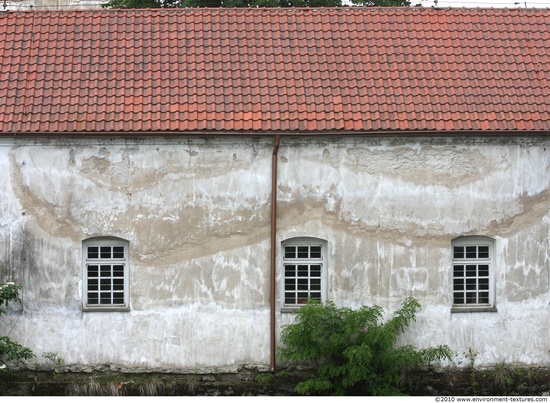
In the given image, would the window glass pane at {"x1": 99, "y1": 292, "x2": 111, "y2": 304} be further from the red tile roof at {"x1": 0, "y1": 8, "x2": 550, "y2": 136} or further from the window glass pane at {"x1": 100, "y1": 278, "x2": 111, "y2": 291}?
the red tile roof at {"x1": 0, "y1": 8, "x2": 550, "y2": 136}

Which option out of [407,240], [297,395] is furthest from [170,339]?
[407,240]

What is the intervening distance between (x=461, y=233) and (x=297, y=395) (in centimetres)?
378

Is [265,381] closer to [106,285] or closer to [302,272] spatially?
[302,272]

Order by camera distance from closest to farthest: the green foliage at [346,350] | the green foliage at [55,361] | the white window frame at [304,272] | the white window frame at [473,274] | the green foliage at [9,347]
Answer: the green foliage at [9,347]
the green foliage at [346,350]
the green foliage at [55,361]
the white window frame at [304,272]
the white window frame at [473,274]

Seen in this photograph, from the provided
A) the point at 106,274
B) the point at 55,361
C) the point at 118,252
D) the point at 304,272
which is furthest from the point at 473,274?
the point at 55,361

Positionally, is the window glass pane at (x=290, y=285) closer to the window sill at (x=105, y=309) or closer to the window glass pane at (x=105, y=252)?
the window sill at (x=105, y=309)

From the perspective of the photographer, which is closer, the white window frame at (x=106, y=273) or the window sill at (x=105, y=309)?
the window sill at (x=105, y=309)

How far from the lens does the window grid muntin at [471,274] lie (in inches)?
664

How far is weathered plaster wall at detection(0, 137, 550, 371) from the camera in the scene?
16.3m

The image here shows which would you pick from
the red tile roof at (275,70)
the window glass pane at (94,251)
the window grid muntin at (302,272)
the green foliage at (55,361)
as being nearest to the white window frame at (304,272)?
the window grid muntin at (302,272)

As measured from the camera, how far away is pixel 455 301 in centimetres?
1689

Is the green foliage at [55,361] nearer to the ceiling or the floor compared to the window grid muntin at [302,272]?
nearer to the floor

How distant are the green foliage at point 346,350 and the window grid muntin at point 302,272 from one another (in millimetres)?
677

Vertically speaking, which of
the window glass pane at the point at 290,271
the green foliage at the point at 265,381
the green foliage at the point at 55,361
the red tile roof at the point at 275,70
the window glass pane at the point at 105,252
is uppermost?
the red tile roof at the point at 275,70
